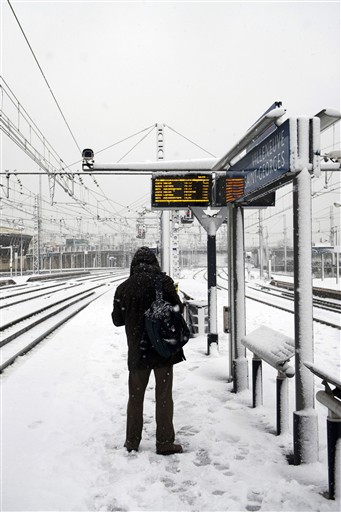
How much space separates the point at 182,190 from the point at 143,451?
13.9 ft

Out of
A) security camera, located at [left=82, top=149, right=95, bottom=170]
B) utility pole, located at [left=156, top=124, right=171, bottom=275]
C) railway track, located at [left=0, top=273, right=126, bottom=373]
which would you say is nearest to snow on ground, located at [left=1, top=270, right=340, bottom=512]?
railway track, located at [left=0, top=273, right=126, bottom=373]

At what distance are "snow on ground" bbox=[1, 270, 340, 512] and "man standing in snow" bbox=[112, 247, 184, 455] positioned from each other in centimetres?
16

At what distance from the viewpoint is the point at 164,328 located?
336 centimetres

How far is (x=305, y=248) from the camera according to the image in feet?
11.0

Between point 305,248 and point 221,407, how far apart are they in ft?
7.34

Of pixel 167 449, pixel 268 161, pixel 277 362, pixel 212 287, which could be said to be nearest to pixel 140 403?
pixel 167 449

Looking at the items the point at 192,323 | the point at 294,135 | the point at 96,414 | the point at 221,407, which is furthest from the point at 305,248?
the point at 192,323

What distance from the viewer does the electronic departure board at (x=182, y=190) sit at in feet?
22.0

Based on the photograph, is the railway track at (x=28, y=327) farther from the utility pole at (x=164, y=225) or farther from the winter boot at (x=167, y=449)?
the winter boot at (x=167, y=449)

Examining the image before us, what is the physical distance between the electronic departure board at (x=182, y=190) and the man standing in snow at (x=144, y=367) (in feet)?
10.7

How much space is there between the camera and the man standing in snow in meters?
3.51

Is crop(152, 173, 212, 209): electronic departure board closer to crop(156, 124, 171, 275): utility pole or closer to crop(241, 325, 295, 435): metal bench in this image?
crop(241, 325, 295, 435): metal bench

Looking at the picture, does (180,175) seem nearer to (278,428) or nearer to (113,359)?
(113,359)

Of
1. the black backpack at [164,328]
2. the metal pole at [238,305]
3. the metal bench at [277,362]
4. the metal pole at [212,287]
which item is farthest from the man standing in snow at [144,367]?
the metal pole at [212,287]
